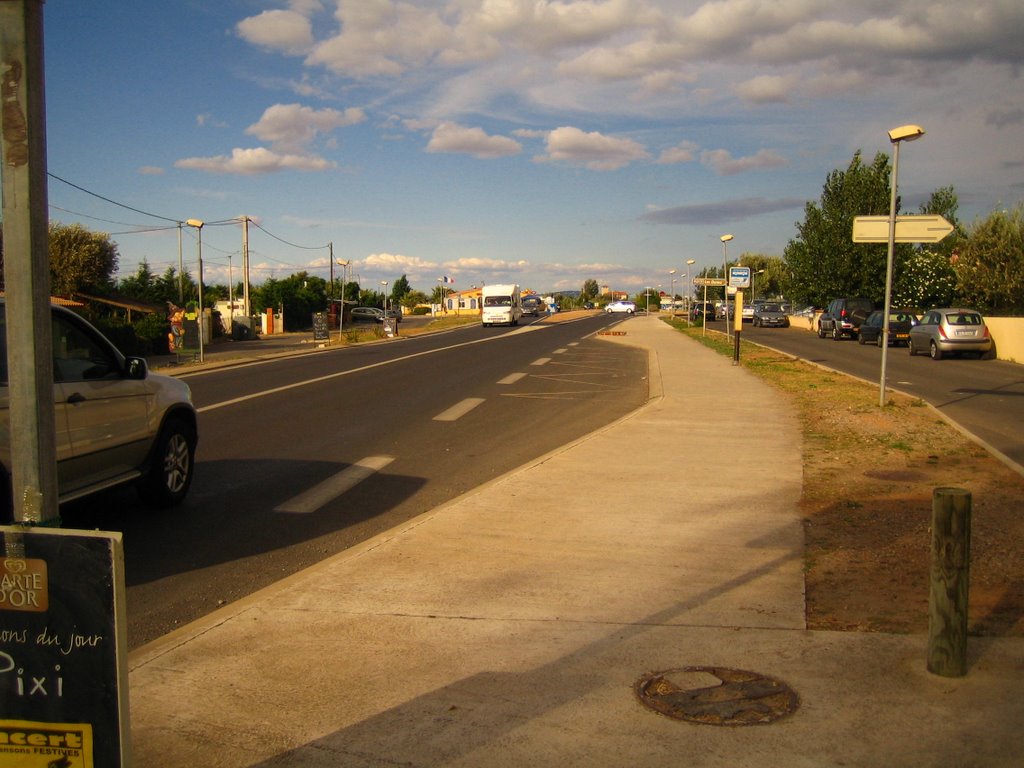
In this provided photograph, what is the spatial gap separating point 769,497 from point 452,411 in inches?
296

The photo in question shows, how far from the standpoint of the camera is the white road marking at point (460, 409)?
1407cm

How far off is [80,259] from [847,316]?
128 feet

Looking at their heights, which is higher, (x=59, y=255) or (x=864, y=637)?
(x=59, y=255)

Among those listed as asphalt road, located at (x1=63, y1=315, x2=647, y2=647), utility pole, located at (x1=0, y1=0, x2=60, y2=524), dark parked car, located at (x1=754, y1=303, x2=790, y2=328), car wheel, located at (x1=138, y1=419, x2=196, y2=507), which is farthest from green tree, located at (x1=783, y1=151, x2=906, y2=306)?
utility pole, located at (x1=0, y1=0, x2=60, y2=524)

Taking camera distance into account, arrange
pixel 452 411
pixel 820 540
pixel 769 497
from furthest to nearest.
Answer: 1. pixel 452 411
2. pixel 769 497
3. pixel 820 540

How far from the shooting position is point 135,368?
→ 725 cm

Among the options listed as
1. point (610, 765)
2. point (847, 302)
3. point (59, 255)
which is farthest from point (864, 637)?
point (59, 255)

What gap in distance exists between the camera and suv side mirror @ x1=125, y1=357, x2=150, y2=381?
719cm

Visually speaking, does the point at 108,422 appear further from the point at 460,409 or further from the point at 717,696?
the point at 460,409

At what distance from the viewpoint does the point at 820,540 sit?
260 inches

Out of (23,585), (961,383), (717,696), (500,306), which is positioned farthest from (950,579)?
(500,306)

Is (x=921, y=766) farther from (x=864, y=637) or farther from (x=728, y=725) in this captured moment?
(x=864, y=637)

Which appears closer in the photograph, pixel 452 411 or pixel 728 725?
pixel 728 725

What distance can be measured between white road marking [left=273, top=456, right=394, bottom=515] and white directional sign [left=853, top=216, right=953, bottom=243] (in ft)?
26.3
